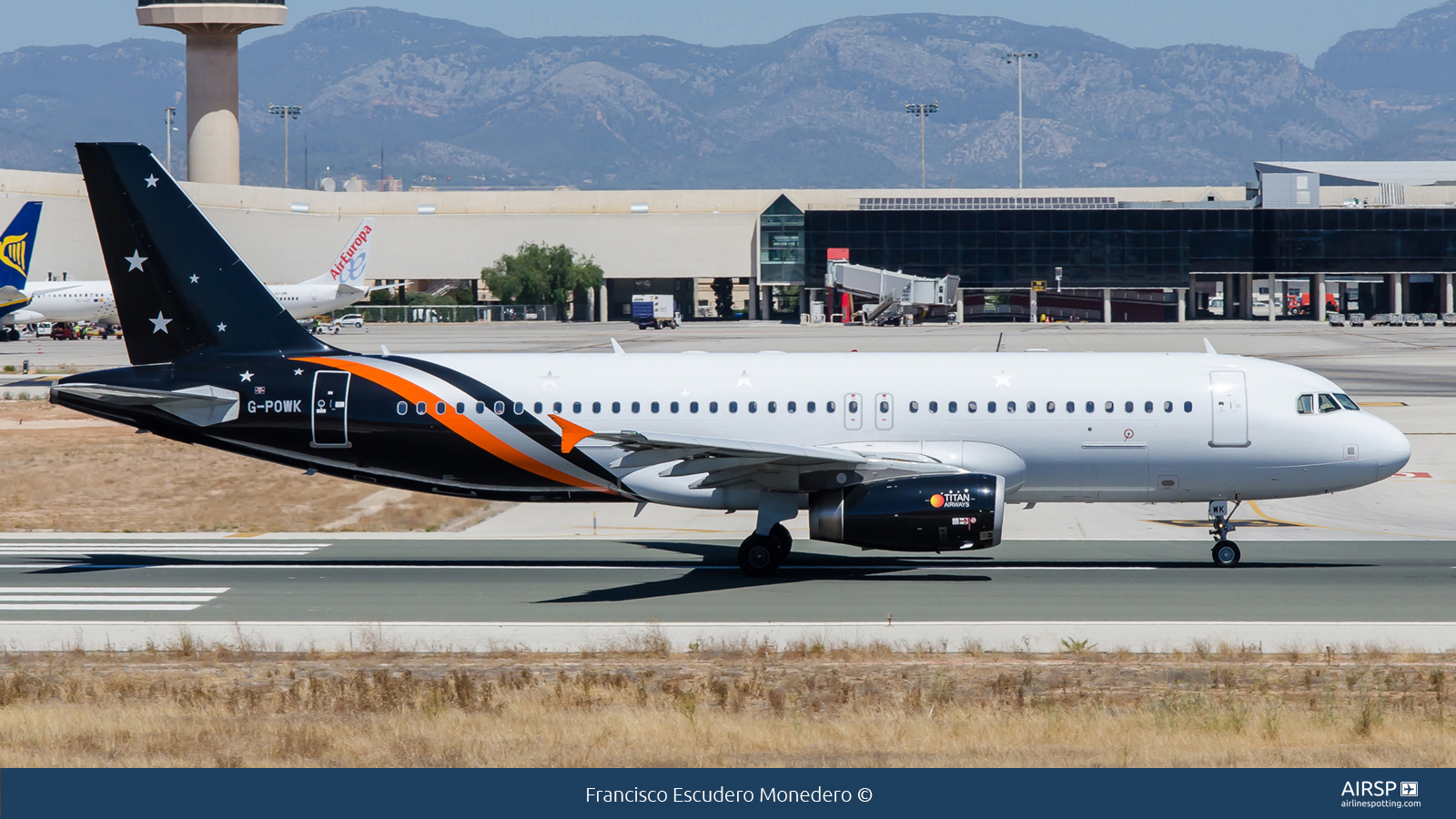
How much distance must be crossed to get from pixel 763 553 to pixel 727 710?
388 inches

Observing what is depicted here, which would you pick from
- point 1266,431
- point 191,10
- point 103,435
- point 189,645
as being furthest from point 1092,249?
point 189,645

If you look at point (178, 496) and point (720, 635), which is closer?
point (720, 635)

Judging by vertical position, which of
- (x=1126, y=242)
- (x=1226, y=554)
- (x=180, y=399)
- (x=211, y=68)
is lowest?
(x=1226, y=554)

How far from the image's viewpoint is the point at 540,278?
18625cm

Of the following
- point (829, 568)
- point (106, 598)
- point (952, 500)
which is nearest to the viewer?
point (952, 500)

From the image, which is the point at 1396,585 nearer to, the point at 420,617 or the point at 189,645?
the point at 420,617

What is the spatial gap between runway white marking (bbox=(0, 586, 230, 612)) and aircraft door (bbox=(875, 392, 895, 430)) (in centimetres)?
1265

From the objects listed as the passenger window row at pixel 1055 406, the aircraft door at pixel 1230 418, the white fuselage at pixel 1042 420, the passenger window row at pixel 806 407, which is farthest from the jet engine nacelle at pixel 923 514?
the aircraft door at pixel 1230 418

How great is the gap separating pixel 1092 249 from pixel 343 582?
157 meters

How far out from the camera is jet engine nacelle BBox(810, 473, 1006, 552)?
80.0 ft

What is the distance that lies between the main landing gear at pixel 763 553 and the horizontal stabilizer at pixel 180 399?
10.4 meters

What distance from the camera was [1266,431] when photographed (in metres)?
26.2

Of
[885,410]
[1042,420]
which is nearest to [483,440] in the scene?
[885,410]
